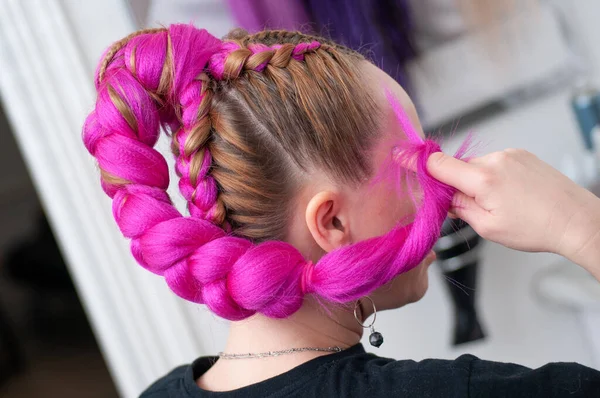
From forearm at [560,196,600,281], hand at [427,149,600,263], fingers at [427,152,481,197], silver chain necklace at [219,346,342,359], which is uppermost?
fingers at [427,152,481,197]

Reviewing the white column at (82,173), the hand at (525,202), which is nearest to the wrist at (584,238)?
the hand at (525,202)

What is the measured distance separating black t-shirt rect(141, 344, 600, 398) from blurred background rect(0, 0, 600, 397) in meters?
0.61

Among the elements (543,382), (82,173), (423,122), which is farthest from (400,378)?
(82,173)

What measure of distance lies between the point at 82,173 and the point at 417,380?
101 centimetres

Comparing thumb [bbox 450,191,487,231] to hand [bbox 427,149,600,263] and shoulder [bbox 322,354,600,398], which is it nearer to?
hand [bbox 427,149,600,263]

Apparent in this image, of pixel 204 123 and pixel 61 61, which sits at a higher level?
pixel 61 61

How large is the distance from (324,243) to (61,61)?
2.98 ft

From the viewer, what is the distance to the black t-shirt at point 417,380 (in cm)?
68

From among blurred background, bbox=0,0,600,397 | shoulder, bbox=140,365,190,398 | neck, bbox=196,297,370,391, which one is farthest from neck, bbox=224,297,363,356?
blurred background, bbox=0,0,600,397

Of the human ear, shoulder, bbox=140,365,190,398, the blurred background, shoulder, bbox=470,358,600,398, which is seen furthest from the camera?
the blurred background

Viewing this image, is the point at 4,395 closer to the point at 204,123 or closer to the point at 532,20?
the point at 204,123

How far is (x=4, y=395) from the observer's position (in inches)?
93.8

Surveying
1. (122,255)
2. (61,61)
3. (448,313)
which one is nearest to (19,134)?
(61,61)

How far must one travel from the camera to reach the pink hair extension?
76 centimetres
